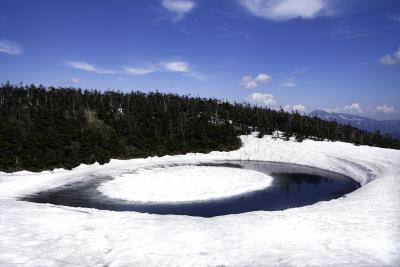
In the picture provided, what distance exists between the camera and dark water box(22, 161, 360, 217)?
3475 centimetres

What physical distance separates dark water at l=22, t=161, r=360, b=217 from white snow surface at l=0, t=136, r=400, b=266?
203 inches

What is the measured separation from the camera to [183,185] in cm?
4538

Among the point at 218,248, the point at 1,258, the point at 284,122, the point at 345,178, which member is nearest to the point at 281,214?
the point at 218,248

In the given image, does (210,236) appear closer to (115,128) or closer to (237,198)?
(237,198)

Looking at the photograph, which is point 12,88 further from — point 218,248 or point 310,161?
point 218,248

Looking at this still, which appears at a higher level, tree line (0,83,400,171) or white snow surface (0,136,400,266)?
tree line (0,83,400,171)

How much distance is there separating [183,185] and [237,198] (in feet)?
29.8

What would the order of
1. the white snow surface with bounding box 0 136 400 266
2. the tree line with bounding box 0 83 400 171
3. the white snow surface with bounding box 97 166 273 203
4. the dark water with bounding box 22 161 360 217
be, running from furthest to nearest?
the tree line with bounding box 0 83 400 171
the white snow surface with bounding box 97 166 273 203
the dark water with bounding box 22 161 360 217
the white snow surface with bounding box 0 136 400 266

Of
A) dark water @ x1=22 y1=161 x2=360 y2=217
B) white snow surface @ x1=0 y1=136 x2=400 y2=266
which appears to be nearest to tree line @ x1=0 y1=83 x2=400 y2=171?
dark water @ x1=22 y1=161 x2=360 y2=217

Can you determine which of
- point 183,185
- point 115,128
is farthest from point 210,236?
point 115,128

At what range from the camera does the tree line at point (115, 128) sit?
66188 millimetres

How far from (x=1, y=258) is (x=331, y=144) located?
72188mm

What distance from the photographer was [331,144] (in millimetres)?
78625

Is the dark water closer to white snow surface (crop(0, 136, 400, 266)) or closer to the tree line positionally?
white snow surface (crop(0, 136, 400, 266))
